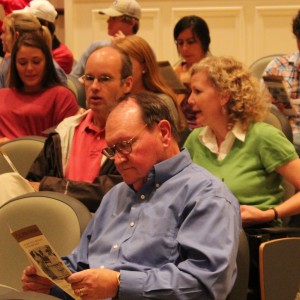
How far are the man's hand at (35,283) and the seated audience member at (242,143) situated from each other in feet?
2.80

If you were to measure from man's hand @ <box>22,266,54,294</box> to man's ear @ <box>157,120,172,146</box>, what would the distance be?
52 cm

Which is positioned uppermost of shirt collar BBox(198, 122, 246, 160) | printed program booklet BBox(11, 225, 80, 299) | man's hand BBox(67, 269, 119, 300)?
shirt collar BBox(198, 122, 246, 160)

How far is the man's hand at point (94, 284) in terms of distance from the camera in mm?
2004

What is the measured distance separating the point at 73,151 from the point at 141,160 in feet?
3.44

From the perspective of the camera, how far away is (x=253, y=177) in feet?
9.60

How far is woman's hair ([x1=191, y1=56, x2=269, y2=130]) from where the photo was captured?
118 inches

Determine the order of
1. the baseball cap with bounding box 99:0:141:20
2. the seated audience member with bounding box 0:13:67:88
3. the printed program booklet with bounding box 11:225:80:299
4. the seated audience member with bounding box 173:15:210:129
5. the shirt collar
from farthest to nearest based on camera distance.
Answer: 1. the baseball cap with bounding box 99:0:141:20
2. the seated audience member with bounding box 0:13:67:88
3. the seated audience member with bounding box 173:15:210:129
4. the shirt collar
5. the printed program booklet with bounding box 11:225:80:299

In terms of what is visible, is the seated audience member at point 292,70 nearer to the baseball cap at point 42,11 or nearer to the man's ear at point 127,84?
the man's ear at point 127,84

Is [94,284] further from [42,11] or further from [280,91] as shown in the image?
[42,11]

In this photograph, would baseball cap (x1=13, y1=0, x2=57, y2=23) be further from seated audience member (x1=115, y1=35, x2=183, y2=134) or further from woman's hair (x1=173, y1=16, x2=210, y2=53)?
seated audience member (x1=115, y1=35, x2=183, y2=134)

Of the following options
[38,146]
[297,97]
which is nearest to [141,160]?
[38,146]

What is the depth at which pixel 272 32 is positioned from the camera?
6.46 metres

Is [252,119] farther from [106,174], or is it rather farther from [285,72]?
[285,72]

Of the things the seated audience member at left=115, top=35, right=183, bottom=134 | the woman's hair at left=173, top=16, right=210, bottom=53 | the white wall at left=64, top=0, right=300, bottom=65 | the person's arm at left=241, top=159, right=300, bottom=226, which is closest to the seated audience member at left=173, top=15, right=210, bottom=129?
the woman's hair at left=173, top=16, right=210, bottom=53
